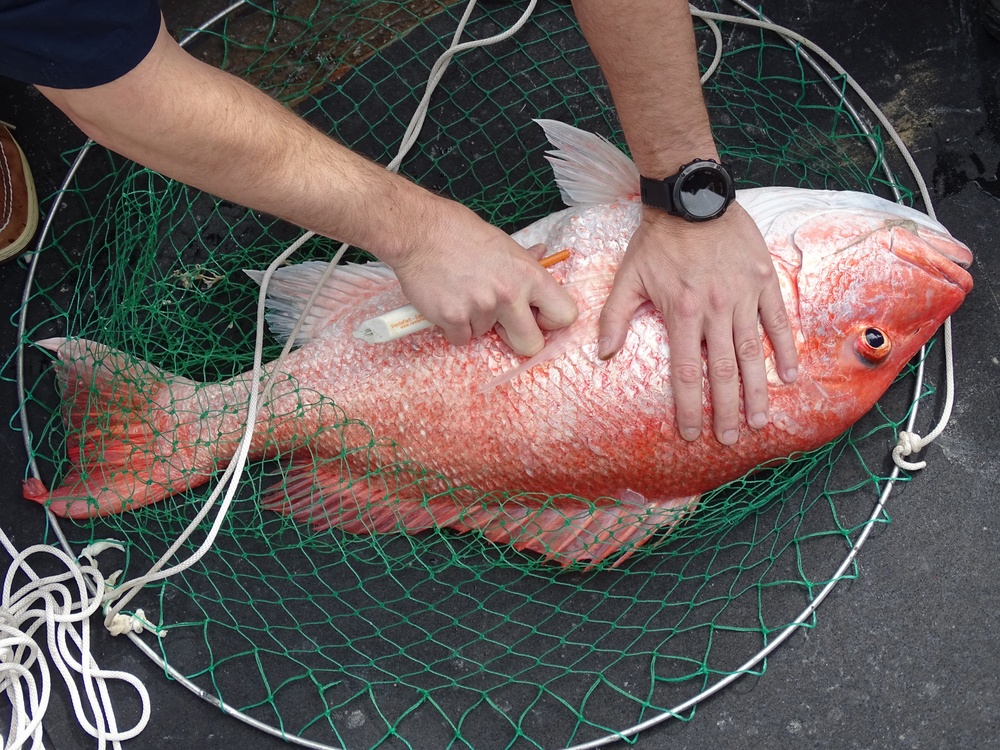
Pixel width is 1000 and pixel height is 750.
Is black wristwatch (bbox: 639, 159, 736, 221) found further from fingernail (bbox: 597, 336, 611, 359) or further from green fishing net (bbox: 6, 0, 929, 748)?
green fishing net (bbox: 6, 0, 929, 748)

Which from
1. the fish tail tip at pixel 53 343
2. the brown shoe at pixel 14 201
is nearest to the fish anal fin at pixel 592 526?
the fish tail tip at pixel 53 343

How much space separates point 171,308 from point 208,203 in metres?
0.29

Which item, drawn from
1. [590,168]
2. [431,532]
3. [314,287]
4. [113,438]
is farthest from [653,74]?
[113,438]

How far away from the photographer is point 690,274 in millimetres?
1568

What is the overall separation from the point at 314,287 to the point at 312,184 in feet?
1.87

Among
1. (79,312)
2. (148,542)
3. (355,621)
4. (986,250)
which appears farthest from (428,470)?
(986,250)

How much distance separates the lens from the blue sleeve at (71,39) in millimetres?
1135

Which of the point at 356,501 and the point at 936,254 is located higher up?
the point at 936,254

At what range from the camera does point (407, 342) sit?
1.76 m

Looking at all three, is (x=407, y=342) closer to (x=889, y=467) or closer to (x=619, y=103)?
(x=619, y=103)

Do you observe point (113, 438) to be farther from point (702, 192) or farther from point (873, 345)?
point (873, 345)

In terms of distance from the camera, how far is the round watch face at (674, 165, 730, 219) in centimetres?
156

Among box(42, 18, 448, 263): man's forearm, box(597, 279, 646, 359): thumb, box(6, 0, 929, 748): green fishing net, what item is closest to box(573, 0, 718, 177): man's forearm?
box(597, 279, 646, 359): thumb

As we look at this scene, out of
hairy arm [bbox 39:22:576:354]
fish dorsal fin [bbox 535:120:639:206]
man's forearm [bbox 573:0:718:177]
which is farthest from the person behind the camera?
fish dorsal fin [bbox 535:120:639:206]
